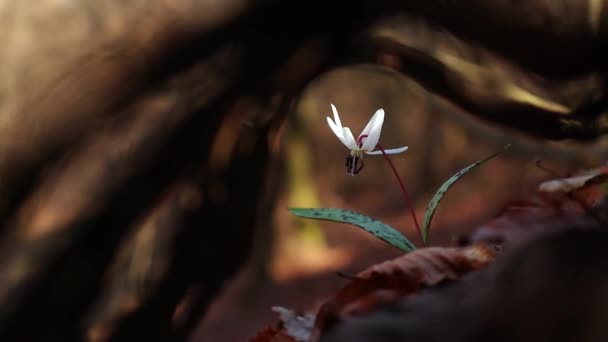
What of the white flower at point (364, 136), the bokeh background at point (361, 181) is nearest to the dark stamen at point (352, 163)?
the white flower at point (364, 136)

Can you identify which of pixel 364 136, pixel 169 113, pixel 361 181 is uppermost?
pixel 169 113

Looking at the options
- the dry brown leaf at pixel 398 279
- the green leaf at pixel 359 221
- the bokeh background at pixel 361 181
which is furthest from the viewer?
the bokeh background at pixel 361 181

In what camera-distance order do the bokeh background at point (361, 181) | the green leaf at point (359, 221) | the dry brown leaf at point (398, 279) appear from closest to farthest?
the dry brown leaf at point (398, 279), the green leaf at point (359, 221), the bokeh background at point (361, 181)

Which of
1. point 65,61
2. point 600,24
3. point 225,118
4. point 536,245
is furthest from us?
point 600,24

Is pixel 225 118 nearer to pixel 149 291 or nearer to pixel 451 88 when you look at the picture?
pixel 149 291

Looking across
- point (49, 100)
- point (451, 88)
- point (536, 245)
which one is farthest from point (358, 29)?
point (536, 245)

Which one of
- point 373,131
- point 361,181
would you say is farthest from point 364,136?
point 361,181

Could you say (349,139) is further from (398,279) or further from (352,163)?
(398,279)

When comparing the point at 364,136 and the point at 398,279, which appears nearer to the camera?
the point at 398,279

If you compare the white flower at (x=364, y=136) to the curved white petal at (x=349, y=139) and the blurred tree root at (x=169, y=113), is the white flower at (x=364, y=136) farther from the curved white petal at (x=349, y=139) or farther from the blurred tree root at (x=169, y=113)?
the blurred tree root at (x=169, y=113)
